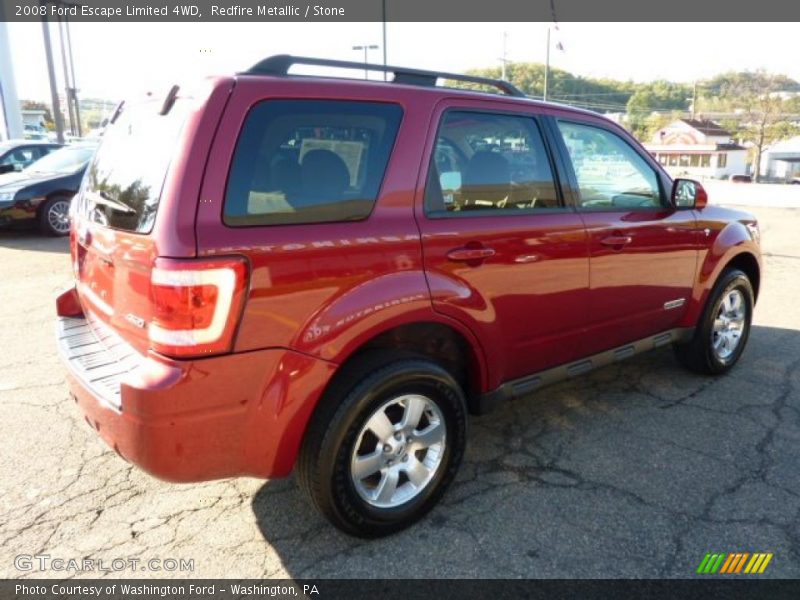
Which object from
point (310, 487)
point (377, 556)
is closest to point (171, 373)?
point (310, 487)

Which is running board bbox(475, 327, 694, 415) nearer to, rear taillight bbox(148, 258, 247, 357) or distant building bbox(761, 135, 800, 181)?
rear taillight bbox(148, 258, 247, 357)

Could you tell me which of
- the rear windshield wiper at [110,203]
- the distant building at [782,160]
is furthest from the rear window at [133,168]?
the distant building at [782,160]

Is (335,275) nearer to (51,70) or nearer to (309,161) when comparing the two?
(309,161)

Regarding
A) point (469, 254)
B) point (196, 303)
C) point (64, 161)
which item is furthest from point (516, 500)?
point (64, 161)

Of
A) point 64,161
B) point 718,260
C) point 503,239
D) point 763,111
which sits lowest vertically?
point 718,260

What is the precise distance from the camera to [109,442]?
2307mm

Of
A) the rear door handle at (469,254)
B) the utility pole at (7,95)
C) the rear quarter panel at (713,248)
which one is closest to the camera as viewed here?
the rear door handle at (469,254)

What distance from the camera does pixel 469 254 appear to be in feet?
8.85

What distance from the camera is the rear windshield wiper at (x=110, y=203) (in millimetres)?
2317

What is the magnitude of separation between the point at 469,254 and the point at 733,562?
5.41 ft

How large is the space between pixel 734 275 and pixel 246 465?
3670mm

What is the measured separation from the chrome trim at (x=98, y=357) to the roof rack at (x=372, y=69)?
→ 118 centimetres

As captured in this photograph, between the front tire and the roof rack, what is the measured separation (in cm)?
122

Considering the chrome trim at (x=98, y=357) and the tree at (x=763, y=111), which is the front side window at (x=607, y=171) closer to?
the chrome trim at (x=98, y=357)
